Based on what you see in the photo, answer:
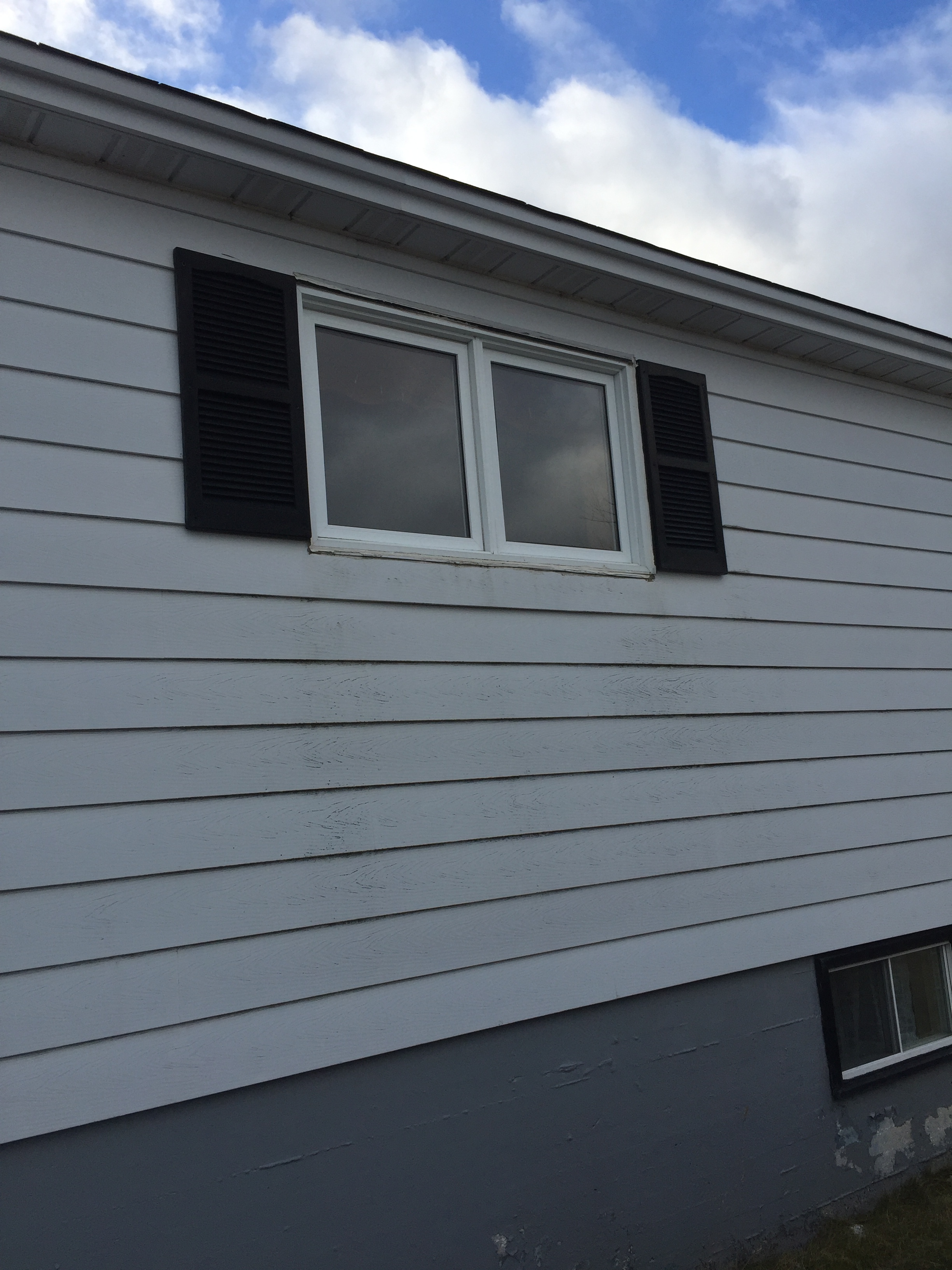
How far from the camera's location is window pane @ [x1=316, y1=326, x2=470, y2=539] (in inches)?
137

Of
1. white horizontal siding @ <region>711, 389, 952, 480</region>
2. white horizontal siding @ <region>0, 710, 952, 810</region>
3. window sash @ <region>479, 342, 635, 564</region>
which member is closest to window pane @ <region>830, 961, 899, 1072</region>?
white horizontal siding @ <region>0, 710, 952, 810</region>

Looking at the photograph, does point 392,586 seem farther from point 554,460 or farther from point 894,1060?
point 894,1060

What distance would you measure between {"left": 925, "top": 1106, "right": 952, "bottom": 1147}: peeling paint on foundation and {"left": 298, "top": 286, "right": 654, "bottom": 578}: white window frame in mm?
2912

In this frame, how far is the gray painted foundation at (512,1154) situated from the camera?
2.65m

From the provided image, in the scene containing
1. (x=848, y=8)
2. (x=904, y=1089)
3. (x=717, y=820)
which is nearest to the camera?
(x=717, y=820)

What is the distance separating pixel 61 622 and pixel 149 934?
0.91 metres

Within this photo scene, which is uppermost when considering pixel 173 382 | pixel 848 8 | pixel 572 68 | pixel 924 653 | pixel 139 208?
pixel 572 68

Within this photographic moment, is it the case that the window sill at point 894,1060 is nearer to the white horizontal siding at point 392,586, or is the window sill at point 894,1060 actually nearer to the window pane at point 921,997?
the window pane at point 921,997

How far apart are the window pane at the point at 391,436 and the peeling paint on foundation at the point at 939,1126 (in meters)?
3.51

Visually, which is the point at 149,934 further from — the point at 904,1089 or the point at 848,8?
the point at 848,8

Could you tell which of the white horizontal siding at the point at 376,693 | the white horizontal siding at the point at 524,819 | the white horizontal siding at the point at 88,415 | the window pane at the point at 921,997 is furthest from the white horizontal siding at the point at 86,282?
the window pane at the point at 921,997

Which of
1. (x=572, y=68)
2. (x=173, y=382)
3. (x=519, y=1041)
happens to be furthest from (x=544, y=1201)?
(x=572, y=68)

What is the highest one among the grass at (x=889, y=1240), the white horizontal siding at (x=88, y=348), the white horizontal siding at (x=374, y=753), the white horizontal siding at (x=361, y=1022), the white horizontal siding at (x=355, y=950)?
the white horizontal siding at (x=88, y=348)

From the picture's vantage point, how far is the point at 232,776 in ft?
9.71
